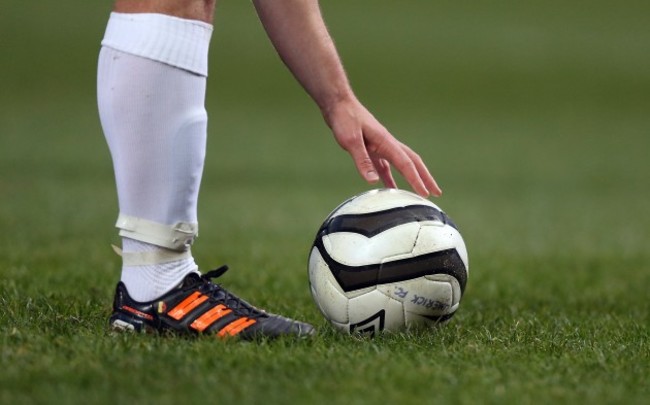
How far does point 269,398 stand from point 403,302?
1.16 metres

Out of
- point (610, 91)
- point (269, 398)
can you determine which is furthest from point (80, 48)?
point (269, 398)

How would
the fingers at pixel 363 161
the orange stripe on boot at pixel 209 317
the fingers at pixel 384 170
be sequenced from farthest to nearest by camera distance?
1. the fingers at pixel 384 170
2. the fingers at pixel 363 161
3. the orange stripe on boot at pixel 209 317

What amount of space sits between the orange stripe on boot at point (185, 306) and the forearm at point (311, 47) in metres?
0.79

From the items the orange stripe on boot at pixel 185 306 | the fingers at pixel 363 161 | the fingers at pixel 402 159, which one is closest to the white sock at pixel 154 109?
the orange stripe on boot at pixel 185 306

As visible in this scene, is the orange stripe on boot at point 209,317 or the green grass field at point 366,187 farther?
the orange stripe on boot at point 209,317

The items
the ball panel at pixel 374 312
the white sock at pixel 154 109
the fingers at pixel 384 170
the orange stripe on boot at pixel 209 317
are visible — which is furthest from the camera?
the fingers at pixel 384 170

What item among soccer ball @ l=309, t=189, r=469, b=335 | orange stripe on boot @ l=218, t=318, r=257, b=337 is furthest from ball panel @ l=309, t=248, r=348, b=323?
orange stripe on boot @ l=218, t=318, r=257, b=337

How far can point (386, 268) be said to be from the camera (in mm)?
3773

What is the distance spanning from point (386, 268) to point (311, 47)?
82 centimetres

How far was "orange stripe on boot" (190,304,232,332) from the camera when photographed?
353 centimetres

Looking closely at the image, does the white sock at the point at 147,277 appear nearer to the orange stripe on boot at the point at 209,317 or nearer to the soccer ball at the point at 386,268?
the orange stripe on boot at the point at 209,317

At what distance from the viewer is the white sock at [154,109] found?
342 cm

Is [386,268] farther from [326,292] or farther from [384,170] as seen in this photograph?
[384,170]

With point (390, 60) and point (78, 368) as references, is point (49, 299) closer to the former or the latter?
point (78, 368)
